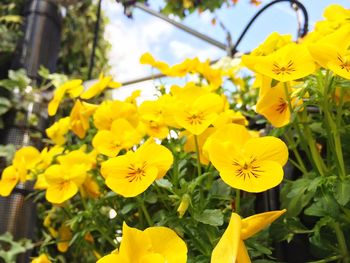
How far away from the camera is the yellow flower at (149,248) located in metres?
0.34

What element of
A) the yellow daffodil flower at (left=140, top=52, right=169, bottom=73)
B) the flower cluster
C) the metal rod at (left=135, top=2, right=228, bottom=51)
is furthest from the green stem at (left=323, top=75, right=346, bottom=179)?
the metal rod at (left=135, top=2, right=228, bottom=51)

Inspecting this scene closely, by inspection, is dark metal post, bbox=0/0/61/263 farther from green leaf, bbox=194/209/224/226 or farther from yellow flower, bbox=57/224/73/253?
green leaf, bbox=194/209/224/226

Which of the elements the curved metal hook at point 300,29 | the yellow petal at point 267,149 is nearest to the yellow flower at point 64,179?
the yellow petal at point 267,149

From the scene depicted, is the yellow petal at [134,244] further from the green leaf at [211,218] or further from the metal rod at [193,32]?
the metal rod at [193,32]

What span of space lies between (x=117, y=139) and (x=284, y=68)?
0.87ft

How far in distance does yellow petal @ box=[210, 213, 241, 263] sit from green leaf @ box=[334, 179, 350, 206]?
148 mm

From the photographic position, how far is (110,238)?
0.67 meters

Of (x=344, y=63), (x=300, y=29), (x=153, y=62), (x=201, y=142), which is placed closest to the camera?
(x=344, y=63)

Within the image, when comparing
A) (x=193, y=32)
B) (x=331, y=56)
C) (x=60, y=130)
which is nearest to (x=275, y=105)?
(x=331, y=56)

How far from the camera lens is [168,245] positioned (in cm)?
36

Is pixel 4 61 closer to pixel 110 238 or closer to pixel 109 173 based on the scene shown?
pixel 110 238

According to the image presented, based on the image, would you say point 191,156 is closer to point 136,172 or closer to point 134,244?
point 136,172

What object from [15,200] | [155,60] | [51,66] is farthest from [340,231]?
[51,66]

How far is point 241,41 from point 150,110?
582 millimetres
